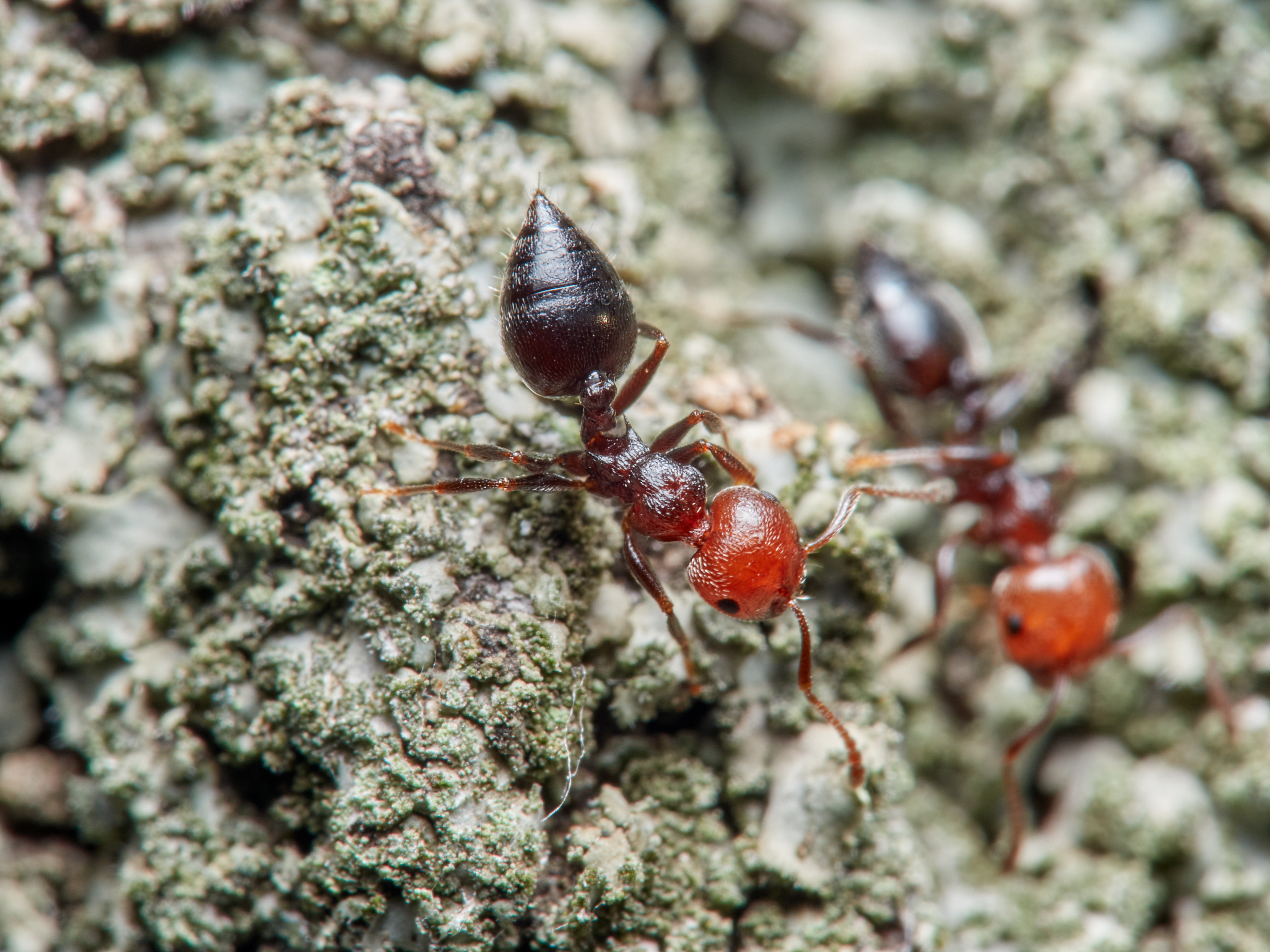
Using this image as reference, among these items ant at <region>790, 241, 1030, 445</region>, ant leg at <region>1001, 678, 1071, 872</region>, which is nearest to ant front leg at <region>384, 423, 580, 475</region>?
ant at <region>790, 241, 1030, 445</region>

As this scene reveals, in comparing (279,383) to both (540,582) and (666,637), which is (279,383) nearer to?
(540,582)

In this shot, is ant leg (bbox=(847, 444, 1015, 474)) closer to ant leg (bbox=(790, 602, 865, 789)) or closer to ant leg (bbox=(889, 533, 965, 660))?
ant leg (bbox=(889, 533, 965, 660))

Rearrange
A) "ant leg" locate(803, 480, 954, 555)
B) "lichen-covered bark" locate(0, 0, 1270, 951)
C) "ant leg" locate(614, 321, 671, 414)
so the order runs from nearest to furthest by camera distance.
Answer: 1. "lichen-covered bark" locate(0, 0, 1270, 951)
2. "ant leg" locate(803, 480, 954, 555)
3. "ant leg" locate(614, 321, 671, 414)

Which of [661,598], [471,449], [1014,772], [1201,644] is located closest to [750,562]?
[661,598]

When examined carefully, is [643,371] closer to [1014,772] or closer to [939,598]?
[939,598]

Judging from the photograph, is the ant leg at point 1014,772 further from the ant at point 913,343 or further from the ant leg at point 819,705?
the ant at point 913,343

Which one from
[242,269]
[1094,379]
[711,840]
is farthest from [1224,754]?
[242,269]
